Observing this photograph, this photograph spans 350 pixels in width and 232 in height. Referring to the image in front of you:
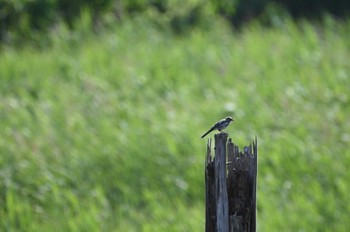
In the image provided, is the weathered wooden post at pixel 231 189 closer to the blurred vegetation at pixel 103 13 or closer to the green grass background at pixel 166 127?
the green grass background at pixel 166 127

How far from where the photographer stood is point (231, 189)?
11.1ft

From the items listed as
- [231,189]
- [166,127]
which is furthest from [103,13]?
[231,189]

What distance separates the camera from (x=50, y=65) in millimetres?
10070

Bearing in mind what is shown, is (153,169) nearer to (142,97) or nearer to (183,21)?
(142,97)

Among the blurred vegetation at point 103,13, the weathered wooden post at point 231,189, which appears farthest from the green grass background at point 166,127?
the weathered wooden post at point 231,189

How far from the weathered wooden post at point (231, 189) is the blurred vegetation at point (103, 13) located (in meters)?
8.45

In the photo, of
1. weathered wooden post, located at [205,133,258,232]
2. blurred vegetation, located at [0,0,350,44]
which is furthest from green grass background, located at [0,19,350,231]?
weathered wooden post, located at [205,133,258,232]

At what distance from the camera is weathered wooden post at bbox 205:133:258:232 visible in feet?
10.9

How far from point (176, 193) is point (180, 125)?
0.97 metres

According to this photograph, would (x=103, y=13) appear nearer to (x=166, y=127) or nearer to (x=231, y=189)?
(x=166, y=127)

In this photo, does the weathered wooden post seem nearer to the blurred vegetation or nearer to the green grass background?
the green grass background

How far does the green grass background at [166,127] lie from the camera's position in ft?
22.6

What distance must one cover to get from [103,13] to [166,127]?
15.5 ft

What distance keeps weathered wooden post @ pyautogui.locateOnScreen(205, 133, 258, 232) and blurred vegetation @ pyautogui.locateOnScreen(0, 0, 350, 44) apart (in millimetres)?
8448
